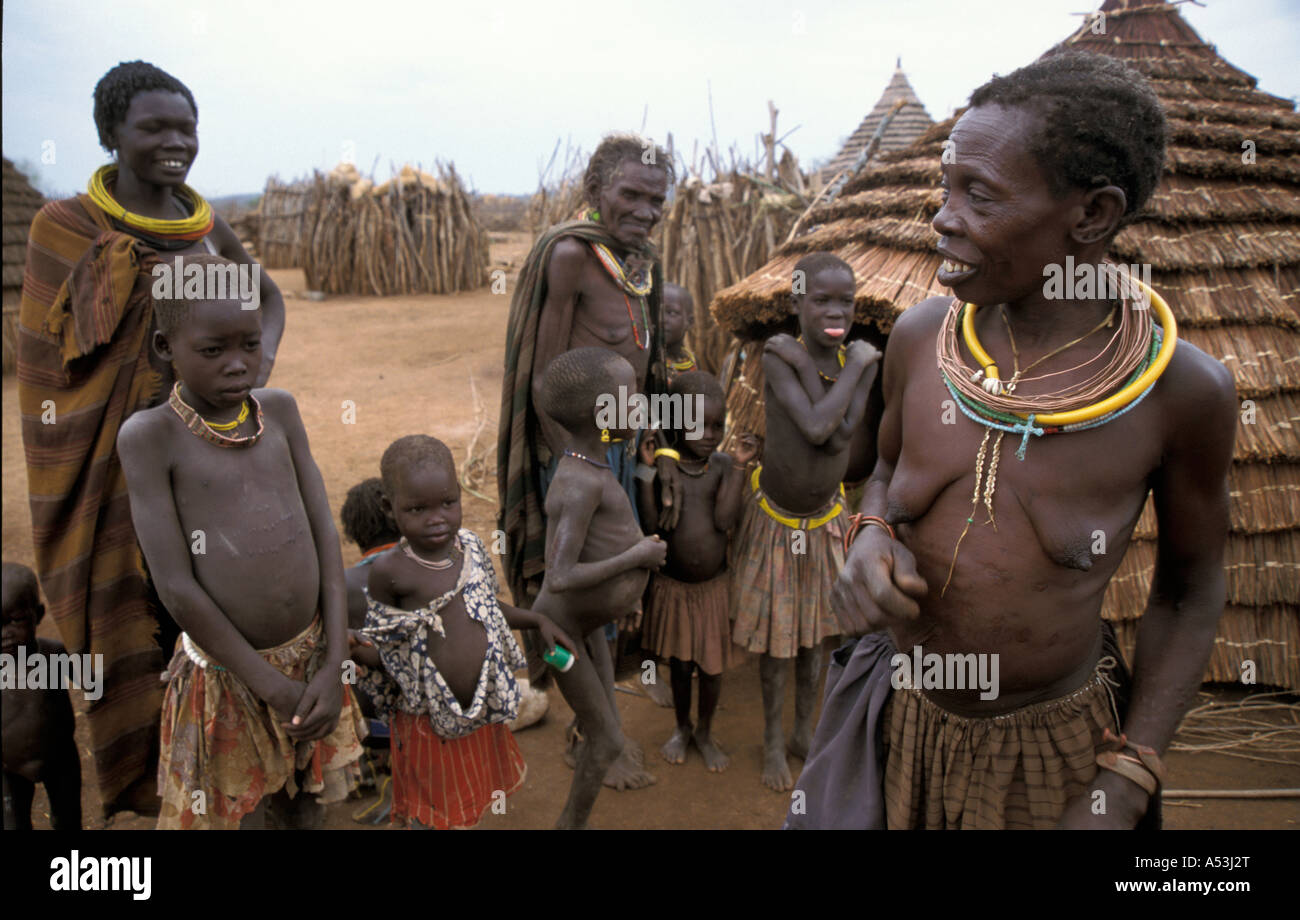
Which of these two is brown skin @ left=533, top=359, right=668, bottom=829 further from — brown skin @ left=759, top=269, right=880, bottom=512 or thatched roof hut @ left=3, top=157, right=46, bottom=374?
thatched roof hut @ left=3, top=157, right=46, bottom=374

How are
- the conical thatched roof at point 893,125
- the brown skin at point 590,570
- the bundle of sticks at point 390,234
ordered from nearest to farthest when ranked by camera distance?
the brown skin at point 590,570 → the conical thatched roof at point 893,125 → the bundle of sticks at point 390,234

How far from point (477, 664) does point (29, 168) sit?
1257cm

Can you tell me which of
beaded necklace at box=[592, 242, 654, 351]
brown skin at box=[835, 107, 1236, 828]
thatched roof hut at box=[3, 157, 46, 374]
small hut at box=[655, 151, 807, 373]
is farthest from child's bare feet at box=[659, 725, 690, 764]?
thatched roof hut at box=[3, 157, 46, 374]

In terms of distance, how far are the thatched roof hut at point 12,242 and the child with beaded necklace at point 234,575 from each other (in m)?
8.77

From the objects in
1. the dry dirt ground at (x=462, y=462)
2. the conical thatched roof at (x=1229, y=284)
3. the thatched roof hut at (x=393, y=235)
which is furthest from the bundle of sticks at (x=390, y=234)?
the conical thatched roof at (x=1229, y=284)

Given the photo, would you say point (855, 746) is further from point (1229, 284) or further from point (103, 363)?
point (1229, 284)

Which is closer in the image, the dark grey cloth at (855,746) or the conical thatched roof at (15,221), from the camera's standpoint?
the dark grey cloth at (855,746)

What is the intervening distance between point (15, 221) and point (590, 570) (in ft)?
32.7

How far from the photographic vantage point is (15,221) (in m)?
9.16

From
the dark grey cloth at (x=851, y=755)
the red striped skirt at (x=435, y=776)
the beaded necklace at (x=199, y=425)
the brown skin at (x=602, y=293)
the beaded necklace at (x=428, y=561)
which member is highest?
the brown skin at (x=602, y=293)

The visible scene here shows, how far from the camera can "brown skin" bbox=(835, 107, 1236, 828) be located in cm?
145

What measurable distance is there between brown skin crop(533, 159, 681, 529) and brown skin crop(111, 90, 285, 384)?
3.43 ft

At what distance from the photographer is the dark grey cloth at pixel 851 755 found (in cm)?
174

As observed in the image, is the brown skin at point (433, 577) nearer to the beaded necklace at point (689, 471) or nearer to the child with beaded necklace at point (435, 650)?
the child with beaded necklace at point (435, 650)
